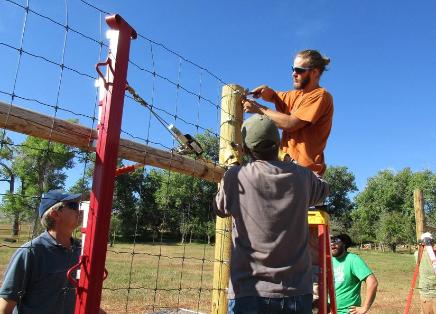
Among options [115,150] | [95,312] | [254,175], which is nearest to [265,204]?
[254,175]

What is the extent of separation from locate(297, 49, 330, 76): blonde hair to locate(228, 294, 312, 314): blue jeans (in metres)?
1.83

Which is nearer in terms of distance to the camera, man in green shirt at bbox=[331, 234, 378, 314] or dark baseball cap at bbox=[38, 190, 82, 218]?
dark baseball cap at bbox=[38, 190, 82, 218]

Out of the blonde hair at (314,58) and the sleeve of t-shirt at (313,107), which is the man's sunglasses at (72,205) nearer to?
the sleeve of t-shirt at (313,107)

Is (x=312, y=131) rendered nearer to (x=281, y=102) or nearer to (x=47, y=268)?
(x=281, y=102)

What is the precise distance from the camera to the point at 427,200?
68688mm

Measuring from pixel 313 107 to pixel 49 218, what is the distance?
6.74 ft

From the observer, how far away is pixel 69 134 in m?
2.52

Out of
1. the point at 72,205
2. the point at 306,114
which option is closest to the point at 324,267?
the point at 306,114

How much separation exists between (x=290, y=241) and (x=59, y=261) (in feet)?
5.46

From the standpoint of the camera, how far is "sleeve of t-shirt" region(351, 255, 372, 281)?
5102 millimetres

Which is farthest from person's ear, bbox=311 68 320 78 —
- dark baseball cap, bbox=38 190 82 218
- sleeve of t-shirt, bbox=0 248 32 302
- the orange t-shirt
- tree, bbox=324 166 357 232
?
tree, bbox=324 166 357 232

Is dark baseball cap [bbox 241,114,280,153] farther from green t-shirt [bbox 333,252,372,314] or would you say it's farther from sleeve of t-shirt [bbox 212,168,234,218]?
green t-shirt [bbox 333,252,372,314]

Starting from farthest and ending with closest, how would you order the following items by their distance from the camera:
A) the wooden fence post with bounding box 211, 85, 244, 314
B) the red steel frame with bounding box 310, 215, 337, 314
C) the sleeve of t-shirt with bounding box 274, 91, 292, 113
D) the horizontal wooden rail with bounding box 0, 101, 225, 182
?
the wooden fence post with bounding box 211, 85, 244, 314, the sleeve of t-shirt with bounding box 274, 91, 292, 113, the red steel frame with bounding box 310, 215, 337, 314, the horizontal wooden rail with bounding box 0, 101, 225, 182

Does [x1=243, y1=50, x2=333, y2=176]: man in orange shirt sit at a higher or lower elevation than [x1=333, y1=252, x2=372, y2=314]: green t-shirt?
higher
